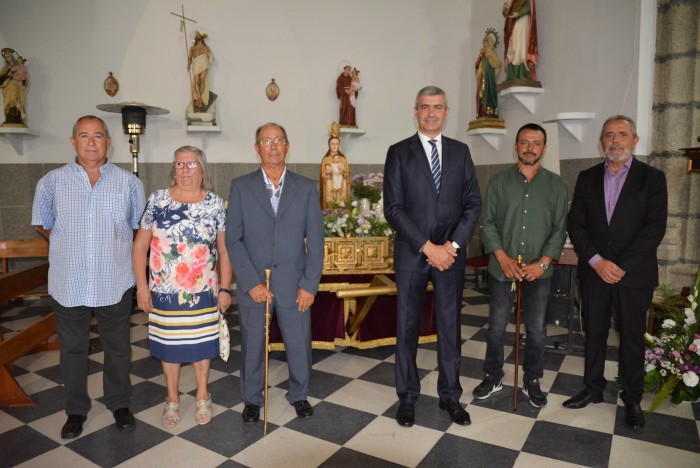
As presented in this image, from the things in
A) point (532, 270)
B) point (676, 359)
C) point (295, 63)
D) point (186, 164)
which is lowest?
point (676, 359)

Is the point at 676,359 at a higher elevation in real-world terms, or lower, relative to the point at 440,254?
lower

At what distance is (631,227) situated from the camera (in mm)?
2924

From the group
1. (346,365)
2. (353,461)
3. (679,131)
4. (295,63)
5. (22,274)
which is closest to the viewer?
(353,461)

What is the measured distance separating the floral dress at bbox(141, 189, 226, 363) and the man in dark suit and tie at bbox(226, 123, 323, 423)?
0.15 meters

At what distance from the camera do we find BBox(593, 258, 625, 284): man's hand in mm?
2885

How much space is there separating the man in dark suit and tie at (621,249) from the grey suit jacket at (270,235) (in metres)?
1.76

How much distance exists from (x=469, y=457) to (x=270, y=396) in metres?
1.44

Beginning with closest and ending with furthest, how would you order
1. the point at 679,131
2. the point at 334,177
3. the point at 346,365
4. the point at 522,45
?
1. the point at 346,365
2. the point at 679,131
3. the point at 334,177
4. the point at 522,45

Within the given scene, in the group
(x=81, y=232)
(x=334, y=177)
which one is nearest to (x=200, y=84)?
(x=334, y=177)

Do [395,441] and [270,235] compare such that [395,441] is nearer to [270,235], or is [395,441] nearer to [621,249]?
[270,235]

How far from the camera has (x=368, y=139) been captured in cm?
814

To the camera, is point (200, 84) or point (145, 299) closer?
point (145, 299)

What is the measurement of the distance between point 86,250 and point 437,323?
206cm

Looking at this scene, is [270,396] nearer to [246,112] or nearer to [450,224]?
[450,224]
